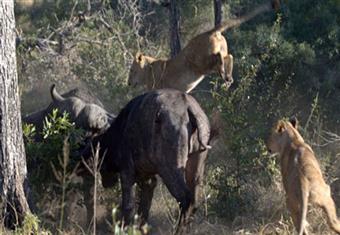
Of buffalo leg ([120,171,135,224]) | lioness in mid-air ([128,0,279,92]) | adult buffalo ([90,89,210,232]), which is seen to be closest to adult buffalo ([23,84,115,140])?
adult buffalo ([90,89,210,232])

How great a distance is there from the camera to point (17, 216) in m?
9.38

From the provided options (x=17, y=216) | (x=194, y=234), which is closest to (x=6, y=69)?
(x=17, y=216)

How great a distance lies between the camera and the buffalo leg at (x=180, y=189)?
10039mm

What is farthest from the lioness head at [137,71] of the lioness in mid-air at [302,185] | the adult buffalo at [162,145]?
the lioness in mid-air at [302,185]

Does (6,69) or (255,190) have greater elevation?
(6,69)

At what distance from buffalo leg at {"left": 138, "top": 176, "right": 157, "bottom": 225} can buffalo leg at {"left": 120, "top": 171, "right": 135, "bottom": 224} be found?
15.5 inches

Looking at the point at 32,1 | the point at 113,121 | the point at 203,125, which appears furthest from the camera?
the point at 32,1

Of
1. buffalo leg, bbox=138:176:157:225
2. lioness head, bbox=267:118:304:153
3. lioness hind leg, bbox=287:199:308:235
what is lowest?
buffalo leg, bbox=138:176:157:225

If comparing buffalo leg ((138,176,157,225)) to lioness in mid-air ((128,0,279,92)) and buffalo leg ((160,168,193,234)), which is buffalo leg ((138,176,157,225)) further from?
lioness in mid-air ((128,0,279,92))

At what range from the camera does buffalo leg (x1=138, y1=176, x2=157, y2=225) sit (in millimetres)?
11000

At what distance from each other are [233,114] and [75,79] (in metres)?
7.61

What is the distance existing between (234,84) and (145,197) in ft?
20.8

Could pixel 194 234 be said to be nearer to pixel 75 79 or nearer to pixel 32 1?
pixel 75 79

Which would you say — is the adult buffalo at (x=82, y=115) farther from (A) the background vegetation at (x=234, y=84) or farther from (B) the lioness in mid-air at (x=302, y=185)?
(B) the lioness in mid-air at (x=302, y=185)
